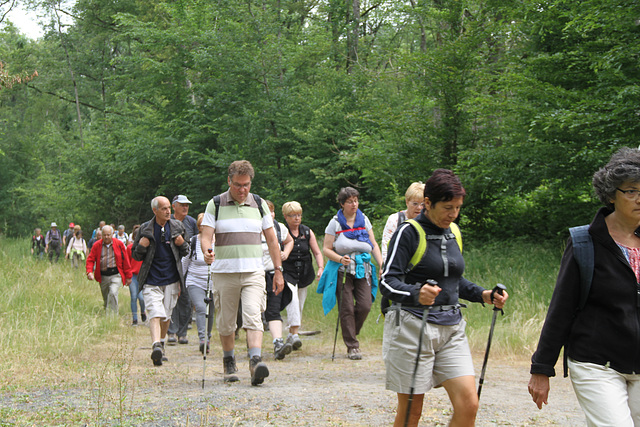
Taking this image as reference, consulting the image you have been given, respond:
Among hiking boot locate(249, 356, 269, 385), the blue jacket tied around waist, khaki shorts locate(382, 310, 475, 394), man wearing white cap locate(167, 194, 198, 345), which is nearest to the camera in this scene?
khaki shorts locate(382, 310, 475, 394)

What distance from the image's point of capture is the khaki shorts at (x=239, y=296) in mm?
7008

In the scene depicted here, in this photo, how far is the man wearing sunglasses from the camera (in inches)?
344

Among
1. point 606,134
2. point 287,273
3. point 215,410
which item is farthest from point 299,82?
point 215,410

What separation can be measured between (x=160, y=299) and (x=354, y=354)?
256 cm

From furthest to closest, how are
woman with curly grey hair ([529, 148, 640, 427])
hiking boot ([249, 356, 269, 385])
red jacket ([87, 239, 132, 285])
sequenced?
red jacket ([87, 239, 132, 285]) → hiking boot ([249, 356, 269, 385]) → woman with curly grey hair ([529, 148, 640, 427])

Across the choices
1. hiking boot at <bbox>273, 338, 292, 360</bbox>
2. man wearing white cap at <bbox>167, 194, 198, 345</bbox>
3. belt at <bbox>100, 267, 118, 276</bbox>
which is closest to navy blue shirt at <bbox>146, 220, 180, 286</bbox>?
man wearing white cap at <bbox>167, 194, 198, 345</bbox>

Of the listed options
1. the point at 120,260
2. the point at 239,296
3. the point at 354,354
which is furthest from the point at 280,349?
the point at 120,260

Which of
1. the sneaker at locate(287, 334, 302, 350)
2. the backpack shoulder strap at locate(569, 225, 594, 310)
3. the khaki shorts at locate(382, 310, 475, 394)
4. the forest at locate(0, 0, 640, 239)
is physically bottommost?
the sneaker at locate(287, 334, 302, 350)

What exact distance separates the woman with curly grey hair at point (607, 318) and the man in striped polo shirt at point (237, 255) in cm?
401

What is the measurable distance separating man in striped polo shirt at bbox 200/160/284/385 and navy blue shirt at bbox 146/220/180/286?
1.94 metres

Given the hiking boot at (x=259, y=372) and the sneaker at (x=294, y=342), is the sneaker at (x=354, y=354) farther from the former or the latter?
the hiking boot at (x=259, y=372)

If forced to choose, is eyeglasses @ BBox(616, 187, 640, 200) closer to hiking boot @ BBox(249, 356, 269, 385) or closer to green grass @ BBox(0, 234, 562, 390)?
hiking boot @ BBox(249, 356, 269, 385)

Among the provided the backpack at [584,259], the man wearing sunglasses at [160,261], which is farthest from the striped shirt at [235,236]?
the backpack at [584,259]

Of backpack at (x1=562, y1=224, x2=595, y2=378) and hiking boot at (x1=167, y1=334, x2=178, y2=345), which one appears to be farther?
hiking boot at (x1=167, y1=334, x2=178, y2=345)
